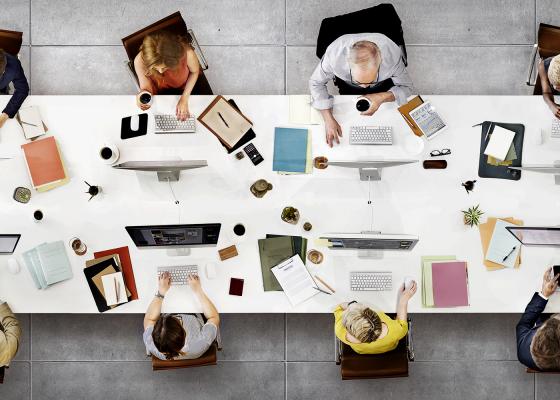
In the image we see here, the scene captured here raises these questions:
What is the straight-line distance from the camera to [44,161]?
2850 millimetres

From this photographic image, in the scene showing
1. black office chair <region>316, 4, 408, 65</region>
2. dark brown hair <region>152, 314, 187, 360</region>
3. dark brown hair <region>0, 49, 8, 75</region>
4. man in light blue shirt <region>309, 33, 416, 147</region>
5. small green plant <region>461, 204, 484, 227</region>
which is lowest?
dark brown hair <region>152, 314, 187, 360</region>

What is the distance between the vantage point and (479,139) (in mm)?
2795

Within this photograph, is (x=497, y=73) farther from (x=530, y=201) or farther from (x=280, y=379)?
(x=280, y=379)

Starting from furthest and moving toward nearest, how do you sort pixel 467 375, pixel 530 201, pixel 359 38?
pixel 467 375
pixel 530 201
pixel 359 38

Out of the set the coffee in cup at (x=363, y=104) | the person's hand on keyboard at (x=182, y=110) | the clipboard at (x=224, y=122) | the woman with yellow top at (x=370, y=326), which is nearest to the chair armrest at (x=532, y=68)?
the coffee in cup at (x=363, y=104)

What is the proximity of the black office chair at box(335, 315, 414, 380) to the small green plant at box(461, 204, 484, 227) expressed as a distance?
65cm

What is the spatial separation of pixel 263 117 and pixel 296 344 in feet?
5.30

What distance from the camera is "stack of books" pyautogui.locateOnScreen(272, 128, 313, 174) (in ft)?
9.25

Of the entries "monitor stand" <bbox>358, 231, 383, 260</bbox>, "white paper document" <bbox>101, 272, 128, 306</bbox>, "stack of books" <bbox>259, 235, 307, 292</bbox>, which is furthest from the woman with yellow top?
"white paper document" <bbox>101, 272, 128, 306</bbox>

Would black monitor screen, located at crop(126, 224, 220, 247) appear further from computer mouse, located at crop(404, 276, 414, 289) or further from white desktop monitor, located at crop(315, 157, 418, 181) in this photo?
computer mouse, located at crop(404, 276, 414, 289)

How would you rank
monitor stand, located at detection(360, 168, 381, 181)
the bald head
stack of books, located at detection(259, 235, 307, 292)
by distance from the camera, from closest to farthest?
the bald head
monitor stand, located at detection(360, 168, 381, 181)
stack of books, located at detection(259, 235, 307, 292)

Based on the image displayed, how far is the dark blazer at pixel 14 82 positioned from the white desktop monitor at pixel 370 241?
1836mm

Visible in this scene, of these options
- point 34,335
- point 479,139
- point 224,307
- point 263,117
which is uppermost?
point 263,117

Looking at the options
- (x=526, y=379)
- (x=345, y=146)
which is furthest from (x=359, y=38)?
(x=526, y=379)
